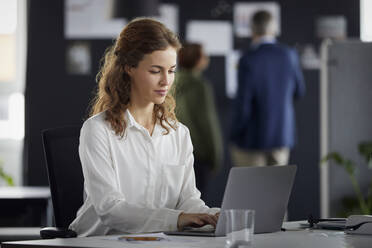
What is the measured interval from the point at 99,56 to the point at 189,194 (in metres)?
4.00

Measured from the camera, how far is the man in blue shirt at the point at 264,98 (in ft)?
18.7

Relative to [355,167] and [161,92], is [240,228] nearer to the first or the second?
[161,92]

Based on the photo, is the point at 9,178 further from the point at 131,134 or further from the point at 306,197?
the point at 131,134

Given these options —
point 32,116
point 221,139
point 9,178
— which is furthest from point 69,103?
point 221,139

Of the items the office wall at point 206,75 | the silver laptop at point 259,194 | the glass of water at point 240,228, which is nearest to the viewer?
the glass of water at point 240,228

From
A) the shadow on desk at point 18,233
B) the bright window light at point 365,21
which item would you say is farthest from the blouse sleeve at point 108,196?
the bright window light at point 365,21

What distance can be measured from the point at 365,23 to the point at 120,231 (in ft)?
15.6

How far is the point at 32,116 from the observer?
649cm

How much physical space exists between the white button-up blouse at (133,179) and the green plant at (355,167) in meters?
2.86

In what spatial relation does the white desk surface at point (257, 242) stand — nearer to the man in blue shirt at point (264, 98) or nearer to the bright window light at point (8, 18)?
the man in blue shirt at point (264, 98)

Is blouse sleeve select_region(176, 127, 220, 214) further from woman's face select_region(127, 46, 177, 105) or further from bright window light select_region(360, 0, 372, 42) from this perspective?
bright window light select_region(360, 0, 372, 42)

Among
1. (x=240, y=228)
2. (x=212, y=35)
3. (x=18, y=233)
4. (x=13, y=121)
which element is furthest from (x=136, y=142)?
(x=13, y=121)

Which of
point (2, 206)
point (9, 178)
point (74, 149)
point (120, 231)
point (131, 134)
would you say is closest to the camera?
point (120, 231)

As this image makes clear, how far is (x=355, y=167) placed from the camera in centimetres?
553
